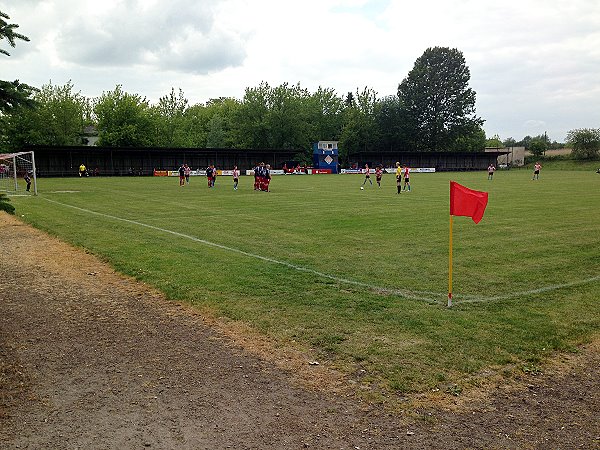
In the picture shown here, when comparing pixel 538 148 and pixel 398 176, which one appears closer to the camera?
pixel 398 176

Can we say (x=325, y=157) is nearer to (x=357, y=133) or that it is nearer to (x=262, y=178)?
(x=357, y=133)

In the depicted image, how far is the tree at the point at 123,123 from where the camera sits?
7969 cm

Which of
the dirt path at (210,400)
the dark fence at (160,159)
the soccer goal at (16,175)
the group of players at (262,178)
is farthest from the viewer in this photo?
the dark fence at (160,159)

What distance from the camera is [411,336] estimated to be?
6695 mm

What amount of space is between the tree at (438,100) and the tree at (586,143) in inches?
738

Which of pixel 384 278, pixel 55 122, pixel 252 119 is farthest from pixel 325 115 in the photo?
pixel 384 278

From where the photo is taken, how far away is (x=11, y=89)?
7.15 meters

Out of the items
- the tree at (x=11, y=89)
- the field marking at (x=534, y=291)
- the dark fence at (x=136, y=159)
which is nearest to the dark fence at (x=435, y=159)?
the dark fence at (x=136, y=159)

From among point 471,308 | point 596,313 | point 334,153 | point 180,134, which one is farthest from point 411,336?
point 180,134

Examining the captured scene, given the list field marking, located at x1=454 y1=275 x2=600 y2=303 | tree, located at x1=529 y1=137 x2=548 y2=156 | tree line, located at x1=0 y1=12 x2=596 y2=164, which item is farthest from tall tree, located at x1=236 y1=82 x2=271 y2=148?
field marking, located at x1=454 y1=275 x2=600 y2=303

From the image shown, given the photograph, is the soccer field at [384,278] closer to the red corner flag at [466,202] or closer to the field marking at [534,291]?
the field marking at [534,291]

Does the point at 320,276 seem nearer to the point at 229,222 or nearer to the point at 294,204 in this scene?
the point at 229,222

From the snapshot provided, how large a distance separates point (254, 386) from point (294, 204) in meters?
19.9

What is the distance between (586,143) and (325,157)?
4987 centimetres
